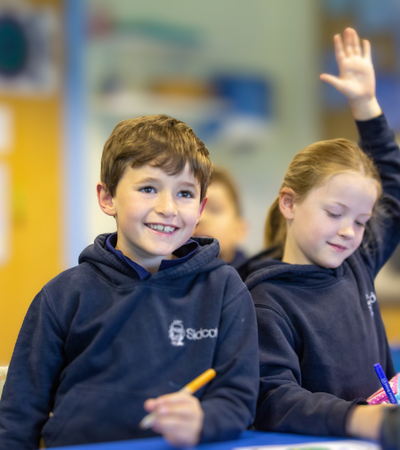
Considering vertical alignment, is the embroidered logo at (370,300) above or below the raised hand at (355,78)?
below

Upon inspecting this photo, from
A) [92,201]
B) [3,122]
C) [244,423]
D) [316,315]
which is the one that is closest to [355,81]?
[316,315]

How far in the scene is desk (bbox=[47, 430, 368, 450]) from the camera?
25.4 inches

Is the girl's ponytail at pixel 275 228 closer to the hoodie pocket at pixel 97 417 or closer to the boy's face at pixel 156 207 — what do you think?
the boy's face at pixel 156 207

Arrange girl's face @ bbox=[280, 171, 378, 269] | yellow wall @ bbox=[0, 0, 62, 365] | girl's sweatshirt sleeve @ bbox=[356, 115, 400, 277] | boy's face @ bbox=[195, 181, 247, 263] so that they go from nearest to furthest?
girl's face @ bbox=[280, 171, 378, 269] → girl's sweatshirt sleeve @ bbox=[356, 115, 400, 277] → boy's face @ bbox=[195, 181, 247, 263] → yellow wall @ bbox=[0, 0, 62, 365]

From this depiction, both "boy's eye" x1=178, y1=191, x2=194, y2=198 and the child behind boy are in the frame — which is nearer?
"boy's eye" x1=178, y1=191, x2=194, y2=198

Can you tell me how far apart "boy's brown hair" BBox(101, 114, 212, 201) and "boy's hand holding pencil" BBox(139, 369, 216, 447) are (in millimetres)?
353

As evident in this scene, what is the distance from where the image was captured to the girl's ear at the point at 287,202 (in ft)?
3.42

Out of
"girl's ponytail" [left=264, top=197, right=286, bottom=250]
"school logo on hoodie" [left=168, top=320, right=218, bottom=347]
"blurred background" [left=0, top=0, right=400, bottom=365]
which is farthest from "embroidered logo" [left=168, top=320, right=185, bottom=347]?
"blurred background" [left=0, top=0, right=400, bottom=365]

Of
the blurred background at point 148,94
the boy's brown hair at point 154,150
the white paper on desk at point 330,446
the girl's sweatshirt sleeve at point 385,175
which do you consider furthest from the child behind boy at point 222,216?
the blurred background at point 148,94

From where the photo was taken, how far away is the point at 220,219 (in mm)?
1784

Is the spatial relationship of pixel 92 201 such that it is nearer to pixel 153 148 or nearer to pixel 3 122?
pixel 3 122

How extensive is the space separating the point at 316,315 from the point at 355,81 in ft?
1.80

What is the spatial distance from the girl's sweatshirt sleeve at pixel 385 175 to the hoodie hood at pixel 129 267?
0.47 metres

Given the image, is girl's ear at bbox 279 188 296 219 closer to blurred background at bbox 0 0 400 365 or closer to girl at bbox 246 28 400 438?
girl at bbox 246 28 400 438
